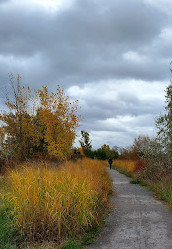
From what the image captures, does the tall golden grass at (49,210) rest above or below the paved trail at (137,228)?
above

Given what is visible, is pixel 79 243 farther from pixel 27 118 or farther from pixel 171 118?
pixel 27 118

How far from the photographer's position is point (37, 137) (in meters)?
22.2

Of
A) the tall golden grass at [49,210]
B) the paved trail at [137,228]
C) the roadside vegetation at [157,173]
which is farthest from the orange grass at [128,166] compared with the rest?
the tall golden grass at [49,210]

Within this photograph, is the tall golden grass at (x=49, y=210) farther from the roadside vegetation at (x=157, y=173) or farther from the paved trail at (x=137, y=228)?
the roadside vegetation at (x=157, y=173)

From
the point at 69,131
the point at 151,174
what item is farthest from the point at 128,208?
the point at 69,131

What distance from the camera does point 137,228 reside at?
5.91 meters

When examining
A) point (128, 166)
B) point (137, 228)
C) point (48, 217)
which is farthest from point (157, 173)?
point (128, 166)

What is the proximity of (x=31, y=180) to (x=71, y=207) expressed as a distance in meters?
1.14

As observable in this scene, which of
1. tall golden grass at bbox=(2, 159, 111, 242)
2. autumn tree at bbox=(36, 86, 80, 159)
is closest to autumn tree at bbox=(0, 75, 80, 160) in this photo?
autumn tree at bbox=(36, 86, 80, 159)

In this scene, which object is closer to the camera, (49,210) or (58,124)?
(49,210)

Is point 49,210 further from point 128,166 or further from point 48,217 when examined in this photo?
point 128,166

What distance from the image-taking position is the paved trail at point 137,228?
4973 millimetres

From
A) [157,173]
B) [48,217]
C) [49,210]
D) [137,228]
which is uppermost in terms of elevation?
[157,173]

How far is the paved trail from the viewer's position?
4.97 metres
